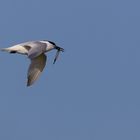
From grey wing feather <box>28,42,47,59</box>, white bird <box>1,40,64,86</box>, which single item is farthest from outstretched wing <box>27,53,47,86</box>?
grey wing feather <box>28,42,47,59</box>

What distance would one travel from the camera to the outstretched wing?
35.4m

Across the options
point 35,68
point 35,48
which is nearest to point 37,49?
point 35,48

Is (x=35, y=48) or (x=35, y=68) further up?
(x=35, y=48)

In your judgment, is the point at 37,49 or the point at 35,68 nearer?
the point at 37,49

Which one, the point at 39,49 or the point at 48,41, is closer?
the point at 39,49

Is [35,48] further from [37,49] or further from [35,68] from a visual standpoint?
[35,68]

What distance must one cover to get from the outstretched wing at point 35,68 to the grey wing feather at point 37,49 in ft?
5.08

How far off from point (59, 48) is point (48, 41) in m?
1.30

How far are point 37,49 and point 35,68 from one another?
10.6ft

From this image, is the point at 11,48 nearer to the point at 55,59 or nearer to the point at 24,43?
the point at 24,43

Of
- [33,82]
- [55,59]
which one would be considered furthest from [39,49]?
[55,59]

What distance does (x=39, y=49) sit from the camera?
3369 centimetres

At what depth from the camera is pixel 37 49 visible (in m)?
33.4

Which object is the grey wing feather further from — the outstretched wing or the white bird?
the outstretched wing
